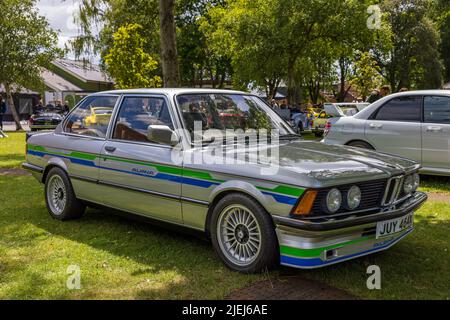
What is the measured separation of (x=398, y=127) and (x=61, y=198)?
5.74 meters

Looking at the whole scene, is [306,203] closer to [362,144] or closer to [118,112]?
[118,112]

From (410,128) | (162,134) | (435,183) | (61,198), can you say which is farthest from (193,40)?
(162,134)

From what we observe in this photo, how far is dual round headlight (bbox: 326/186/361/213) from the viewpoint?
12.3ft

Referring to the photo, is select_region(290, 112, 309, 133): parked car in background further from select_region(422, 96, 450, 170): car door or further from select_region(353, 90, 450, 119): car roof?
select_region(422, 96, 450, 170): car door

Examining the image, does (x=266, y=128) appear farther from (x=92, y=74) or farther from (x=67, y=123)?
(x=92, y=74)

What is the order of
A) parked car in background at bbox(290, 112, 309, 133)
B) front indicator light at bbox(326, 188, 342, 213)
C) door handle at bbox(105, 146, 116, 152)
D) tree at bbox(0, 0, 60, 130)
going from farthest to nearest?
tree at bbox(0, 0, 60, 130) → parked car in background at bbox(290, 112, 309, 133) → door handle at bbox(105, 146, 116, 152) → front indicator light at bbox(326, 188, 342, 213)

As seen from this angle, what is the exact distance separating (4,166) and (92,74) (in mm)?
42659

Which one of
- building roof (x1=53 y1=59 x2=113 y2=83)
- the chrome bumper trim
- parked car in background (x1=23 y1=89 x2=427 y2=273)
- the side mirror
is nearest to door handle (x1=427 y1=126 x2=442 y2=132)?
parked car in background (x1=23 y1=89 x2=427 y2=273)

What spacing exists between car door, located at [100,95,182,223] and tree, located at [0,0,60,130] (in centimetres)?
2472

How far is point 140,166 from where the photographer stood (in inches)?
195

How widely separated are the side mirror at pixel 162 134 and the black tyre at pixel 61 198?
1.95m

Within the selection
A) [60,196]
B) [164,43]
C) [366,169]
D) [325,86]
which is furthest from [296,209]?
[325,86]

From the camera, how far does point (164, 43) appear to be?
406 inches
